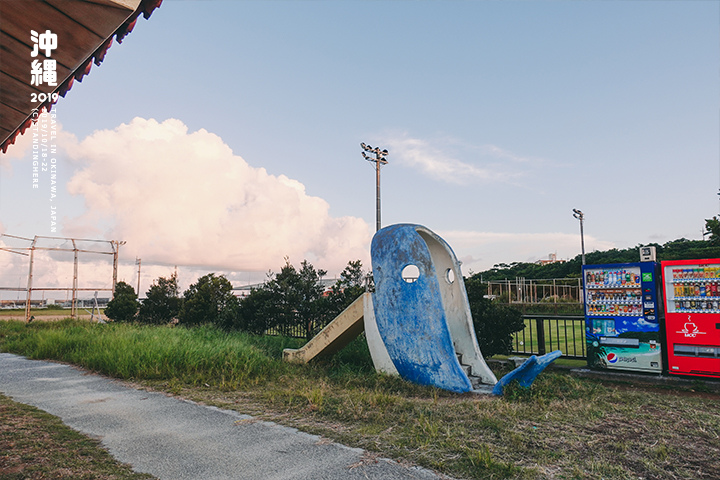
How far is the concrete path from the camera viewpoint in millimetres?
3705

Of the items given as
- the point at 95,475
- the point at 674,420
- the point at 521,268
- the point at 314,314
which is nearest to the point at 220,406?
the point at 95,475

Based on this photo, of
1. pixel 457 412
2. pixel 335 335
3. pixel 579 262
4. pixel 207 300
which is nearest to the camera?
pixel 457 412

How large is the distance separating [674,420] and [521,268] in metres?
59.3

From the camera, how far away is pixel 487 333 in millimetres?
9250

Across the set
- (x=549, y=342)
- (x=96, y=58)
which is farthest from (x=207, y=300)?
(x=96, y=58)

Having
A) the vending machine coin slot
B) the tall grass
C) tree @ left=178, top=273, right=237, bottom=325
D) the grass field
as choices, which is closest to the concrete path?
the grass field

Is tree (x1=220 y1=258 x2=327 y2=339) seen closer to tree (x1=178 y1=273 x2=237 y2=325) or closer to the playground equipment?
tree (x1=178 y1=273 x2=237 y2=325)

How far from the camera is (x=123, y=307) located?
17406 millimetres

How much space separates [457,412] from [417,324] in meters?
1.90

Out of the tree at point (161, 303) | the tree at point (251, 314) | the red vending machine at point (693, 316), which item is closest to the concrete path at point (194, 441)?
the tree at point (251, 314)

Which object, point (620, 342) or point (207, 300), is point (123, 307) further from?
point (620, 342)

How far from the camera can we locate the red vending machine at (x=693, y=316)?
7312mm

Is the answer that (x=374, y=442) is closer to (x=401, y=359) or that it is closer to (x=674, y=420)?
(x=401, y=359)

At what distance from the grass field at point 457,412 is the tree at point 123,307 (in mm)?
8601
